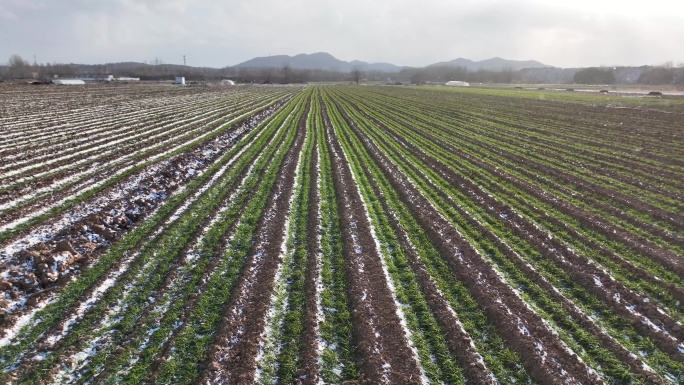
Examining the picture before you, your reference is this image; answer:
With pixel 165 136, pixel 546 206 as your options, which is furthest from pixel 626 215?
pixel 165 136

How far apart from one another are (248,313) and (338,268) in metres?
2.50

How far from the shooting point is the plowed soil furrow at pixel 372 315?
6.21 m

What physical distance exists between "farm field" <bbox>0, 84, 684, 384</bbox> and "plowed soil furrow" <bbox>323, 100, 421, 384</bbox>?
0.04m

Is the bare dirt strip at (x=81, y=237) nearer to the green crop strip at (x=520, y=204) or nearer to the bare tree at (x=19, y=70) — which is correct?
the green crop strip at (x=520, y=204)

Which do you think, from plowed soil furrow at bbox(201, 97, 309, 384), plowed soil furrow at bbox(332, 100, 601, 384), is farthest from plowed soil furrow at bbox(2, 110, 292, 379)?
plowed soil furrow at bbox(332, 100, 601, 384)

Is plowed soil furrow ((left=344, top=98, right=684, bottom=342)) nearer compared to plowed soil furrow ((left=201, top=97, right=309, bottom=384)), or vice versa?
plowed soil furrow ((left=201, top=97, right=309, bottom=384))

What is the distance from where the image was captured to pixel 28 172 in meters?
15.6

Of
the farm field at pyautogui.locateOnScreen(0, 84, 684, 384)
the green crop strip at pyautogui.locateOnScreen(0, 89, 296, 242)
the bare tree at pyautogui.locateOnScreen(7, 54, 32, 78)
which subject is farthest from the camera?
the bare tree at pyautogui.locateOnScreen(7, 54, 32, 78)

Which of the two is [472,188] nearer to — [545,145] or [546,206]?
[546,206]

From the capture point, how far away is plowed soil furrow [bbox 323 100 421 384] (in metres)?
6.21

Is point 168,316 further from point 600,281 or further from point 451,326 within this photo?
point 600,281

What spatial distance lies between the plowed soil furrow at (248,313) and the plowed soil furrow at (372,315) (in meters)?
1.70

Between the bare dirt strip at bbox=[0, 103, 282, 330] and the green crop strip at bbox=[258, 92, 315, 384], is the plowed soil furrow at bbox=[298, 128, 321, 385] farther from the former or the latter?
the bare dirt strip at bbox=[0, 103, 282, 330]

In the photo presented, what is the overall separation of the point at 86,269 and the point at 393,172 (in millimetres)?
12144
